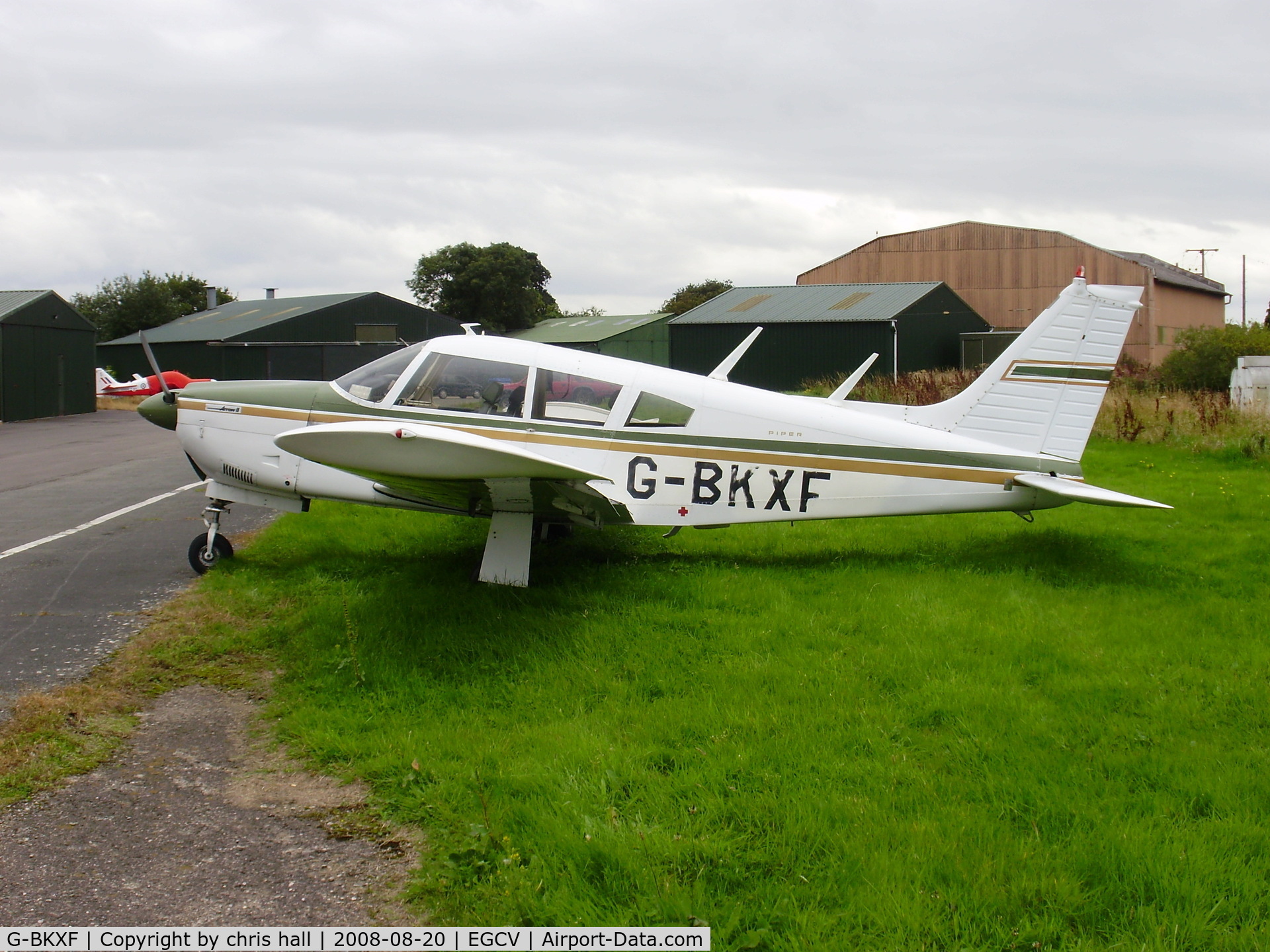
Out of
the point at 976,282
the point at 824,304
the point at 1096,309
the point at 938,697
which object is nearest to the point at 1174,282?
the point at 976,282

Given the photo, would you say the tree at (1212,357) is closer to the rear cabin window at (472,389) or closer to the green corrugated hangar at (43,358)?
the rear cabin window at (472,389)

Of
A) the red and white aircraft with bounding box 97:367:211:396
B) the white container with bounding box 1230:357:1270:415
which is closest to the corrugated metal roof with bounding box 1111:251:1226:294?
the white container with bounding box 1230:357:1270:415

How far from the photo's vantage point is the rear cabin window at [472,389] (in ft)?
22.8

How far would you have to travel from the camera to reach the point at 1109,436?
15141 millimetres

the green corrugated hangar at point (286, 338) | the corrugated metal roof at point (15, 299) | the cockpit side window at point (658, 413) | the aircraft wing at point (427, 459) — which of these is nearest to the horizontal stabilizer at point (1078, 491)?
the cockpit side window at point (658, 413)

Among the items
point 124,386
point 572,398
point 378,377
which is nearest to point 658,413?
point 572,398

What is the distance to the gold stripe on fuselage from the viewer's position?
22.6 ft

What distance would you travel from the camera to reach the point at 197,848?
11.6 ft

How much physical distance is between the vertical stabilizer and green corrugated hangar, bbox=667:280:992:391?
2519 centimetres

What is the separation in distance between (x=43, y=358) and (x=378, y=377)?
31.9 metres

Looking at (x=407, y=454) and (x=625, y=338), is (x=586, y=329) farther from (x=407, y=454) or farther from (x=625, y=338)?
(x=407, y=454)

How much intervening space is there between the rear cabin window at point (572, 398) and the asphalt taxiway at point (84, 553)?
125 inches

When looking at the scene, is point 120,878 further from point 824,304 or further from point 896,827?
point 824,304

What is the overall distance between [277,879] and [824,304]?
36.1 metres
